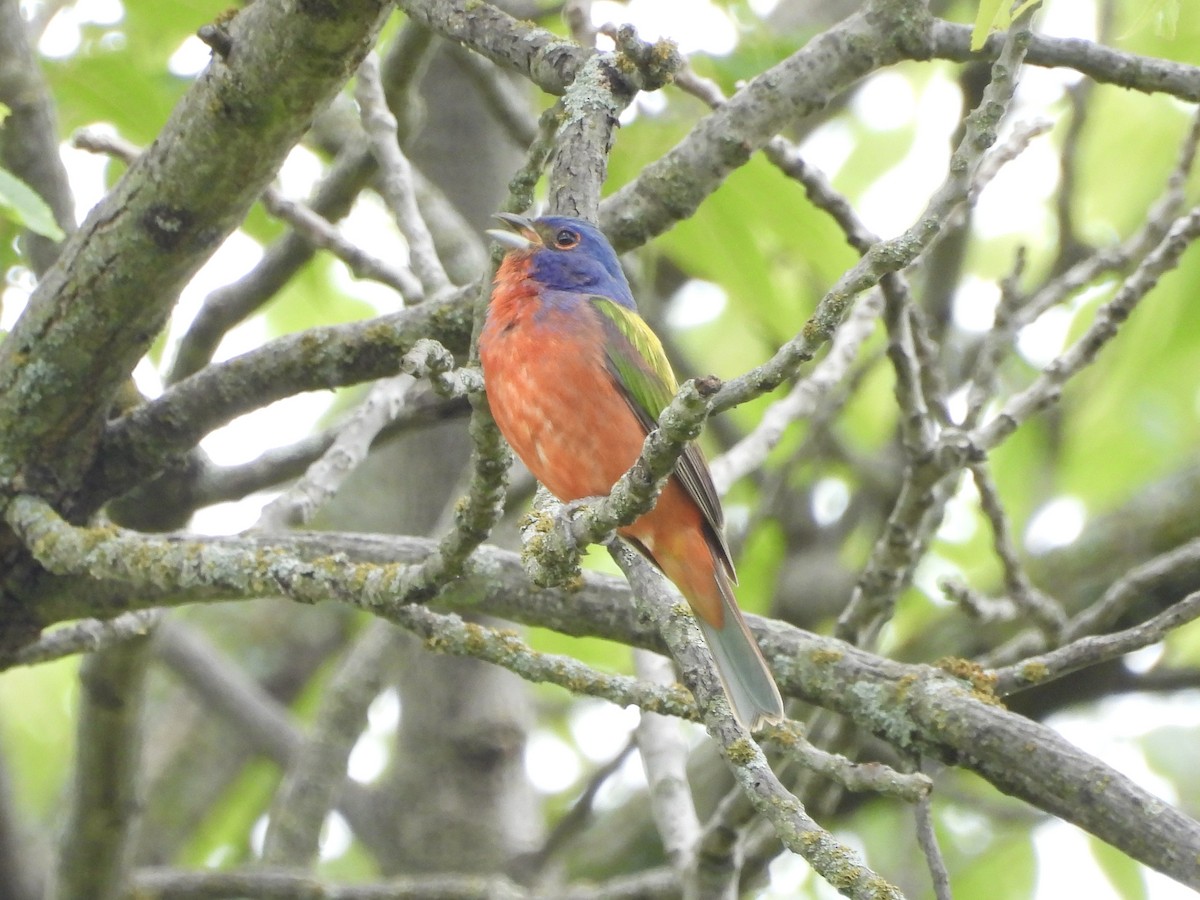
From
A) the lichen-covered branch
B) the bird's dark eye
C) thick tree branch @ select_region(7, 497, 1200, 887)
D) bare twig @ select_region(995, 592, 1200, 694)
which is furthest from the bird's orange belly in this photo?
bare twig @ select_region(995, 592, 1200, 694)

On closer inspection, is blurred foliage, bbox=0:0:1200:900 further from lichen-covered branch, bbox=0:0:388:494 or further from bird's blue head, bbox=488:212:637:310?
lichen-covered branch, bbox=0:0:388:494

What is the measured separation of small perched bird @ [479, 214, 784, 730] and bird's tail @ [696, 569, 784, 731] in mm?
126

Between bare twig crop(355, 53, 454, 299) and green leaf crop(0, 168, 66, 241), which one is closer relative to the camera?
green leaf crop(0, 168, 66, 241)

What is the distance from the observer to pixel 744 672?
11.9 feet

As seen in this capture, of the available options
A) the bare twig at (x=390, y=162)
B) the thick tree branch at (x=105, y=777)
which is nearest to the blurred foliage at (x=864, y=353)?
the bare twig at (x=390, y=162)

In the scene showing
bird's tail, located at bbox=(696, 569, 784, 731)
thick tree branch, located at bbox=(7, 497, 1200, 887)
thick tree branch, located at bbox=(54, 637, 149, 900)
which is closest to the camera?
thick tree branch, located at bbox=(7, 497, 1200, 887)

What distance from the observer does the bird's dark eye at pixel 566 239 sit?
4.38 metres

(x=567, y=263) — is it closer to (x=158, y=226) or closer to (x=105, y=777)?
(x=158, y=226)

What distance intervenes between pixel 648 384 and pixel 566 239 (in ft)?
1.84

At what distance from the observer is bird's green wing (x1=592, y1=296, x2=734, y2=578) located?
4223mm

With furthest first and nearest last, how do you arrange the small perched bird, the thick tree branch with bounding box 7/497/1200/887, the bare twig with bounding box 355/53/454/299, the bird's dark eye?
the bare twig with bounding box 355/53/454/299 → the bird's dark eye → the small perched bird → the thick tree branch with bounding box 7/497/1200/887

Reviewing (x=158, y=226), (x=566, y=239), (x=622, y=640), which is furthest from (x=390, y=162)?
(x=622, y=640)

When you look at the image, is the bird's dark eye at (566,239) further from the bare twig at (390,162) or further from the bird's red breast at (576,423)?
the bare twig at (390,162)

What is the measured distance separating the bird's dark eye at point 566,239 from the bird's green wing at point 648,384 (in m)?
0.20
